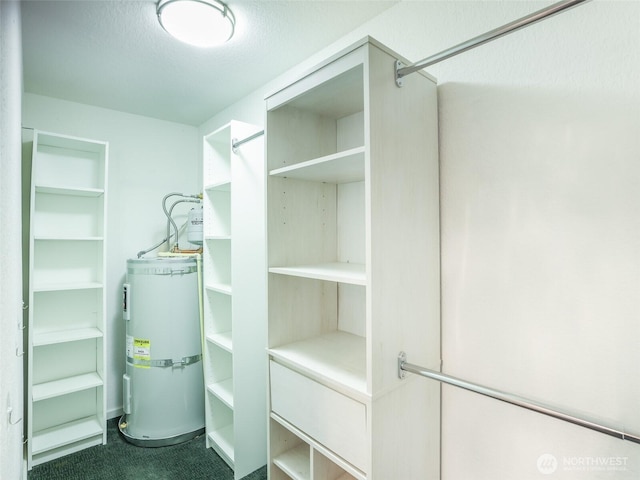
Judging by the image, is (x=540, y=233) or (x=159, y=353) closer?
(x=540, y=233)

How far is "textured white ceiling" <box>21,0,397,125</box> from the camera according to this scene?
1497 mm

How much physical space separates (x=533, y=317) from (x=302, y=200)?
1012 mm

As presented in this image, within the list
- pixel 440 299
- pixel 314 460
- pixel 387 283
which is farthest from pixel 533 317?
pixel 314 460

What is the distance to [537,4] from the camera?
3.54 ft

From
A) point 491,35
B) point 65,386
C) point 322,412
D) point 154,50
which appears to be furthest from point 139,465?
point 491,35

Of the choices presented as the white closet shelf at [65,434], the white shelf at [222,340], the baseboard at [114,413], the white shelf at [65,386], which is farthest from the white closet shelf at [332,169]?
the baseboard at [114,413]

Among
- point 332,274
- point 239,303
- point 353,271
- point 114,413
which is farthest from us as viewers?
point 114,413

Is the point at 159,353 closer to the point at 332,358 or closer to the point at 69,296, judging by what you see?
the point at 69,296

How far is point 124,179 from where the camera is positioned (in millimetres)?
2748

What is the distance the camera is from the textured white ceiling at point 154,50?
150cm

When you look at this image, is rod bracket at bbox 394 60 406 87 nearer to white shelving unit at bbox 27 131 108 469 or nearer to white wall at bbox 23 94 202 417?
white shelving unit at bbox 27 131 108 469

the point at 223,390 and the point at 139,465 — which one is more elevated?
the point at 223,390

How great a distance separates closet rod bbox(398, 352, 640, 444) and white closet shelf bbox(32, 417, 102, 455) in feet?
7.71

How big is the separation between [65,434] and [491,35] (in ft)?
10.6
